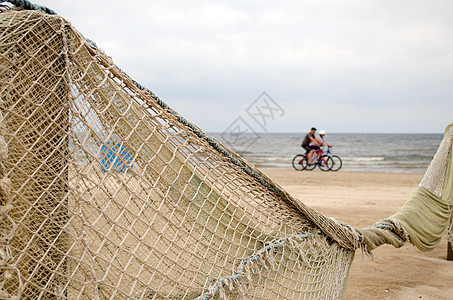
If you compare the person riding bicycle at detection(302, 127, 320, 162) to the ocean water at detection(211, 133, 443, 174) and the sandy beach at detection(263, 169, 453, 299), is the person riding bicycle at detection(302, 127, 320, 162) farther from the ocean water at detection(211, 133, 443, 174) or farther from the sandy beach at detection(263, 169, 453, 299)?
the sandy beach at detection(263, 169, 453, 299)

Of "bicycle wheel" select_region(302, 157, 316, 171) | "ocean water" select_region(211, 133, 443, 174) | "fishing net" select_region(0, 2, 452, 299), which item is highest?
"ocean water" select_region(211, 133, 443, 174)

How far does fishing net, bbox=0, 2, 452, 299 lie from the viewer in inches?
46.0

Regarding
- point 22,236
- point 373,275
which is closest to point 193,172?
point 22,236

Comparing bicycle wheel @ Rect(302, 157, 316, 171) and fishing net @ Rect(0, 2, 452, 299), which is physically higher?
bicycle wheel @ Rect(302, 157, 316, 171)

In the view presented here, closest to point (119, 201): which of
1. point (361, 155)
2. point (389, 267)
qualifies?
point (389, 267)

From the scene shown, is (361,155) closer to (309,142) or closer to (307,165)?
(307,165)

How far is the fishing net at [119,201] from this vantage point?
3.84ft

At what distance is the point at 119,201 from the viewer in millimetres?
1413

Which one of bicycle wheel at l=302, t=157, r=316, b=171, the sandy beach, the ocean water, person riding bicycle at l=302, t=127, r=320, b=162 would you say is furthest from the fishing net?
bicycle wheel at l=302, t=157, r=316, b=171

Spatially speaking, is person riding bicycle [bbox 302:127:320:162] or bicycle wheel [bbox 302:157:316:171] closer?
person riding bicycle [bbox 302:127:320:162]

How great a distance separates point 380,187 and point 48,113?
8707mm

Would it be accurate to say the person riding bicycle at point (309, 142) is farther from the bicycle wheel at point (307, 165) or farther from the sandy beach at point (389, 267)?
the sandy beach at point (389, 267)

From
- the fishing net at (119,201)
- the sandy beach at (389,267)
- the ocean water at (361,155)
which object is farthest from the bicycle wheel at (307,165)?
the fishing net at (119,201)

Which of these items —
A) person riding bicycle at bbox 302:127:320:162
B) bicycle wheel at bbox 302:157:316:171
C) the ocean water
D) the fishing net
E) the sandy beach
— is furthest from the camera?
the ocean water
